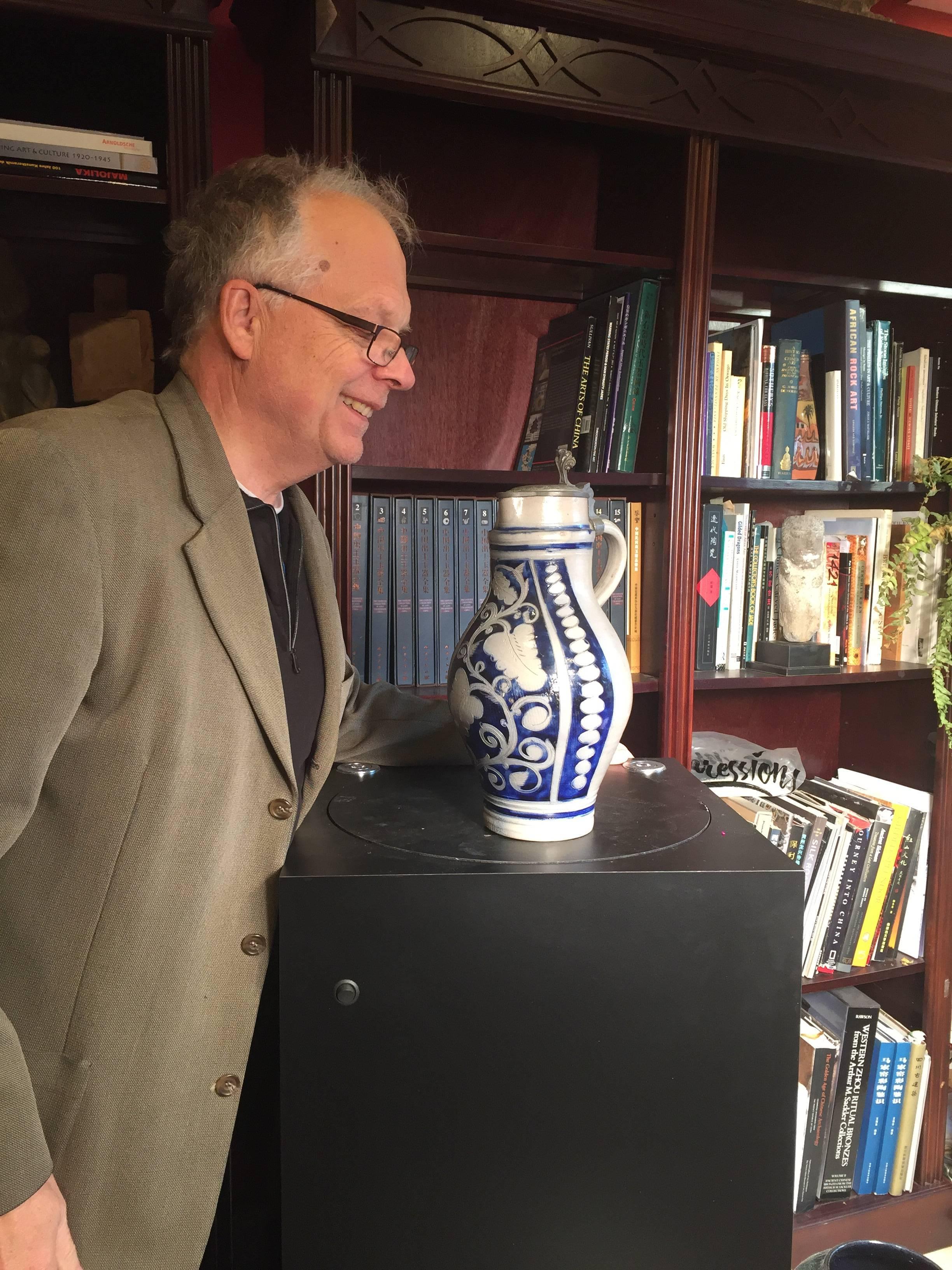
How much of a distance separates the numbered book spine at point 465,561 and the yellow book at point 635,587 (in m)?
0.29

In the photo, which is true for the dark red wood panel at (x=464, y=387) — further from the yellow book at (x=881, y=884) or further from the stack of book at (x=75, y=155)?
the yellow book at (x=881, y=884)

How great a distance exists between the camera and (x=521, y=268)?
168cm

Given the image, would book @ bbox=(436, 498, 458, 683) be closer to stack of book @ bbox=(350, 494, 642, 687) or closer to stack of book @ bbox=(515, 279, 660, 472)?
stack of book @ bbox=(350, 494, 642, 687)

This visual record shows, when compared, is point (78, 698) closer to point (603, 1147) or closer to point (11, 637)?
point (11, 637)

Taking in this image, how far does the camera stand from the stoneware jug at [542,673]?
90 cm

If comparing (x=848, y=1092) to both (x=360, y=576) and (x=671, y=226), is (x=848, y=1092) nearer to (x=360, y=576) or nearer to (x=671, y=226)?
(x=360, y=576)

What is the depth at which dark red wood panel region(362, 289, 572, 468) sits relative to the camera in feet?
5.99

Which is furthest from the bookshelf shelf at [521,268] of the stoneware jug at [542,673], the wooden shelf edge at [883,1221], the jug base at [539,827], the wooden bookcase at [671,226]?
the wooden shelf edge at [883,1221]

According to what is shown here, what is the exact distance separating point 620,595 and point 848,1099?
1.12 meters

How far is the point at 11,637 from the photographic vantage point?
30.9 inches

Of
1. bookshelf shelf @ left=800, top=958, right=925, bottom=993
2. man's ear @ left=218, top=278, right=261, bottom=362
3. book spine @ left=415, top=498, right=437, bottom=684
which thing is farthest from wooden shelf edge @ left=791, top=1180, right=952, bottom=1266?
man's ear @ left=218, top=278, right=261, bottom=362

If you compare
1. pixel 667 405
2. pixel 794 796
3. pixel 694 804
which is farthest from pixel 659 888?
pixel 794 796

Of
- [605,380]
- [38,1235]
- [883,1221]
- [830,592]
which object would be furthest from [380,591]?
[883,1221]

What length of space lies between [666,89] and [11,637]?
4.44 feet
